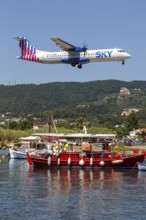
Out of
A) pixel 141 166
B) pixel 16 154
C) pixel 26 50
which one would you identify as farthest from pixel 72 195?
pixel 16 154

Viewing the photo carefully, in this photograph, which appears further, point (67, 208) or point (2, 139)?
point (2, 139)

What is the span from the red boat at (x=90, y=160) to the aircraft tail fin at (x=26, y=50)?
65.2 feet

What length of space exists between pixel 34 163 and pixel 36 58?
19550mm

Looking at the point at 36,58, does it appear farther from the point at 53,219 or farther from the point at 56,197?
the point at 53,219

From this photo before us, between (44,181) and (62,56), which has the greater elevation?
(62,56)

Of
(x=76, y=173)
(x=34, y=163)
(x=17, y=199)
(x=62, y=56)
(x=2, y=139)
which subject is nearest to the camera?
(x=17, y=199)

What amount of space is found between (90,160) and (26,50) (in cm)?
2728

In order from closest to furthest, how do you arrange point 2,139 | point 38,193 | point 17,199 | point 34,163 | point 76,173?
1. point 17,199
2. point 38,193
3. point 76,173
4. point 34,163
5. point 2,139

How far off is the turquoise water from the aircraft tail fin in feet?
78.4

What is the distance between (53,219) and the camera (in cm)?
3909

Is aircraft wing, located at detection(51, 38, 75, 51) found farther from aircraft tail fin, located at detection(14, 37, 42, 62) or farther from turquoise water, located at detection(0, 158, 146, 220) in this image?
turquoise water, located at detection(0, 158, 146, 220)

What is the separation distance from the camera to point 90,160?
7325 centimetres

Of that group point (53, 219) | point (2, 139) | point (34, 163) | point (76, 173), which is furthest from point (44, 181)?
point (2, 139)

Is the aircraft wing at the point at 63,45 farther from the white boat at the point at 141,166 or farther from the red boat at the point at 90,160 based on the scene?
the white boat at the point at 141,166
